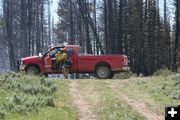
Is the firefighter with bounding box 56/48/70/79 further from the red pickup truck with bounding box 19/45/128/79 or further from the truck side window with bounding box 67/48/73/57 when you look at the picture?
the red pickup truck with bounding box 19/45/128/79

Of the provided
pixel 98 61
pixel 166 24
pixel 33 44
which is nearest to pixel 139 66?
pixel 166 24

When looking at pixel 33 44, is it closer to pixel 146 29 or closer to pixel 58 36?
pixel 58 36

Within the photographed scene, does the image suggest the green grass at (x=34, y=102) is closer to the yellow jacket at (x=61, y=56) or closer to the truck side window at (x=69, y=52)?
the yellow jacket at (x=61, y=56)

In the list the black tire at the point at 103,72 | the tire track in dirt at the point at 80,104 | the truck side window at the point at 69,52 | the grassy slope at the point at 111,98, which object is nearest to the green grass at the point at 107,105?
the grassy slope at the point at 111,98

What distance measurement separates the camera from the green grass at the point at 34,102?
444 inches

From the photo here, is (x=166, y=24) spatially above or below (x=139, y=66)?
above

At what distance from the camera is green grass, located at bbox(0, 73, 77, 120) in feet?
37.0

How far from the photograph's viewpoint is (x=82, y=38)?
2776 inches

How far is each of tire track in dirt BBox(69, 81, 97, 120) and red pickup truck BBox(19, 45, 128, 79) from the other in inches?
254

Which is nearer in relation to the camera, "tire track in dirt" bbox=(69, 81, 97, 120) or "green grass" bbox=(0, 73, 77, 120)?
"green grass" bbox=(0, 73, 77, 120)

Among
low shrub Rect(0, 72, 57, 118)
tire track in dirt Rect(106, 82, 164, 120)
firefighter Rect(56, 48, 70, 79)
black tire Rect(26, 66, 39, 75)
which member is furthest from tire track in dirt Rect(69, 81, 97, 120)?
black tire Rect(26, 66, 39, 75)

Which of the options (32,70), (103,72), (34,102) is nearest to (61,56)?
(32,70)

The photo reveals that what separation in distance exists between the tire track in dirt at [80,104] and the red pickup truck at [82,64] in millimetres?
6439

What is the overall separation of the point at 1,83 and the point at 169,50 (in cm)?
4661
